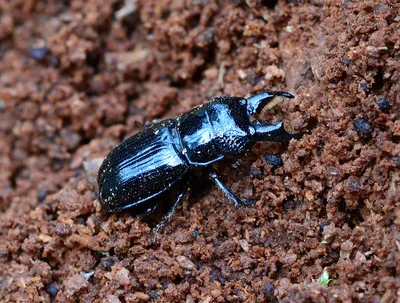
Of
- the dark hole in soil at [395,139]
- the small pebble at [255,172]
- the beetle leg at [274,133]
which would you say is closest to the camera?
the dark hole in soil at [395,139]

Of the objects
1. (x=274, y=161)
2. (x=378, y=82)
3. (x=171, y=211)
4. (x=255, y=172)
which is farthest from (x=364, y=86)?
(x=171, y=211)

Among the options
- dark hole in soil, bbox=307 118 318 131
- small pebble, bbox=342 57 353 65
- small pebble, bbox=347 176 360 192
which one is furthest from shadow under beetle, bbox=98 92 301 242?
small pebble, bbox=347 176 360 192

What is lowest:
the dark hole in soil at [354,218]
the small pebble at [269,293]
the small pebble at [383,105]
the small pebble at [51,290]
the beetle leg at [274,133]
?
the small pebble at [51,290]

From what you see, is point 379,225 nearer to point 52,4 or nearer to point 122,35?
point 122,35

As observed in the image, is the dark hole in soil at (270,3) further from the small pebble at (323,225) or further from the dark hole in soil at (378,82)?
the small pebble at (323,225)

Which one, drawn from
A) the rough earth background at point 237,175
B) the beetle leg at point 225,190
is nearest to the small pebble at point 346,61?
the rough earth background at point 237,175

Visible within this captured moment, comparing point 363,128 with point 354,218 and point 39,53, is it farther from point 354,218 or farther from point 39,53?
point 39,53
